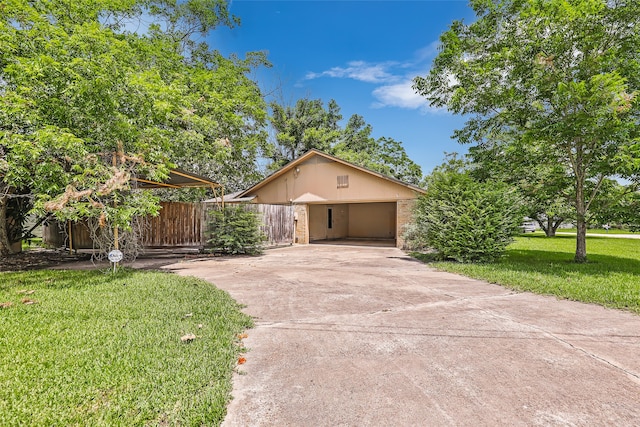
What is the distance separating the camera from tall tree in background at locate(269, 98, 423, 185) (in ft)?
91.1

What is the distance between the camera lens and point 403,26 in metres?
13.8

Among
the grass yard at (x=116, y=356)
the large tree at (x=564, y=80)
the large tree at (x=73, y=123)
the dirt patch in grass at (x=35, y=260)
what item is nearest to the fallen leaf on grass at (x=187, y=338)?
the grass yard at (x=116, y=356)

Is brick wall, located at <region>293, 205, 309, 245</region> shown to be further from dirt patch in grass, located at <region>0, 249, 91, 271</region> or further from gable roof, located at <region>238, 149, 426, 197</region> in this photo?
dirt patch in grass, located at <region>0, 249, 91, 271</region>

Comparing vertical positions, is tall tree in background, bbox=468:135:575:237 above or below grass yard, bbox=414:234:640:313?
above

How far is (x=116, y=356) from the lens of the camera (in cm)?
288

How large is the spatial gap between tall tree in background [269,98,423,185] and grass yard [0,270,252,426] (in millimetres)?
21653

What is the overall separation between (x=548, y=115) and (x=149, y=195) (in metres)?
9.55

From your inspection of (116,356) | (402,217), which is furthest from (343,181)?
(116,356)

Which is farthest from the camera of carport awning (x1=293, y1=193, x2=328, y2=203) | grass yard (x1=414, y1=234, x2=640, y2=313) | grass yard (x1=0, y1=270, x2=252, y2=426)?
carport awning (x1=293, y1=193, x2=328, y2=203)

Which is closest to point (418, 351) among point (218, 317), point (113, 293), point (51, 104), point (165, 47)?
point (218, 317)

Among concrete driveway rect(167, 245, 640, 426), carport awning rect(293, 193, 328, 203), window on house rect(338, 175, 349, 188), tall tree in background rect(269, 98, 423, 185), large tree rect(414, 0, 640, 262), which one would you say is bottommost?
concrete driveway rect(167, 245, 640, 426)

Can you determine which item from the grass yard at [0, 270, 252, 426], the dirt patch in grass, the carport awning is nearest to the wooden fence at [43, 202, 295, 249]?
the dirt patch in grass

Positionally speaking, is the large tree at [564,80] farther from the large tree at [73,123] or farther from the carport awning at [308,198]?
the large tree at [73,123]

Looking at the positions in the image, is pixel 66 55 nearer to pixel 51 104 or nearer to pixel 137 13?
pixel 51 104
